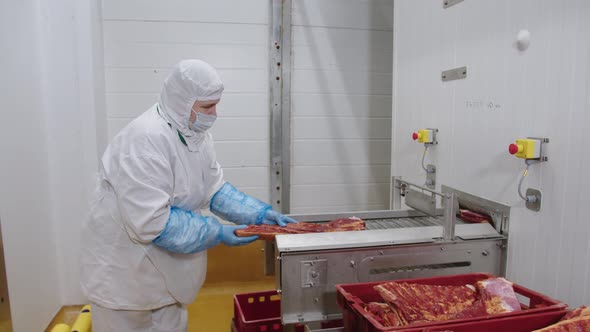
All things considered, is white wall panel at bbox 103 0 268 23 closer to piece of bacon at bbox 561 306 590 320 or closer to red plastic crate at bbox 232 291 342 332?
red plastic crate at bbox 232 291 342 332

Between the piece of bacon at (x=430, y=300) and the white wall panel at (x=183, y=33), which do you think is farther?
the white wall panel at (x=183, y=33)

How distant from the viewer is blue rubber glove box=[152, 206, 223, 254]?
1668 mm

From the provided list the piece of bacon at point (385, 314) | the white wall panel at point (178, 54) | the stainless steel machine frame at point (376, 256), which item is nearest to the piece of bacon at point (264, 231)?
the stainless steel machine frame at point (376, 256)

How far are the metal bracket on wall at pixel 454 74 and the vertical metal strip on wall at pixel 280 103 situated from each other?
146 centimetres

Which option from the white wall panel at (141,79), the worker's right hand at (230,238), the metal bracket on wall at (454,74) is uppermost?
the white wall panel at (141,79)

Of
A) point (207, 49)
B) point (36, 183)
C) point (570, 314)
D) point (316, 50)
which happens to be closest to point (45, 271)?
point (36, 183)

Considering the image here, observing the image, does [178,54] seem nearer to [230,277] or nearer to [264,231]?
[230,277]

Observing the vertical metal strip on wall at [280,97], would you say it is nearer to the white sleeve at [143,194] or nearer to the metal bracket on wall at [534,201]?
the white sleeve at [143,194]

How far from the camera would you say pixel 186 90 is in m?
1.71

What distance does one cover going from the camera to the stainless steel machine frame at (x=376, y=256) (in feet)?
5.07

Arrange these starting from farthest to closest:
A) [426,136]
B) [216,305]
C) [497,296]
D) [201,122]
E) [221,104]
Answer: [221,104], [216,305], [426,136], [201,122], [497,296]

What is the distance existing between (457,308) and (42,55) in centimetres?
277

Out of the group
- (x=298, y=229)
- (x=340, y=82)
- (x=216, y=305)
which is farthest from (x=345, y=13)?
(x=216, y=305)

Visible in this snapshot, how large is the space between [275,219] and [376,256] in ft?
2.03
